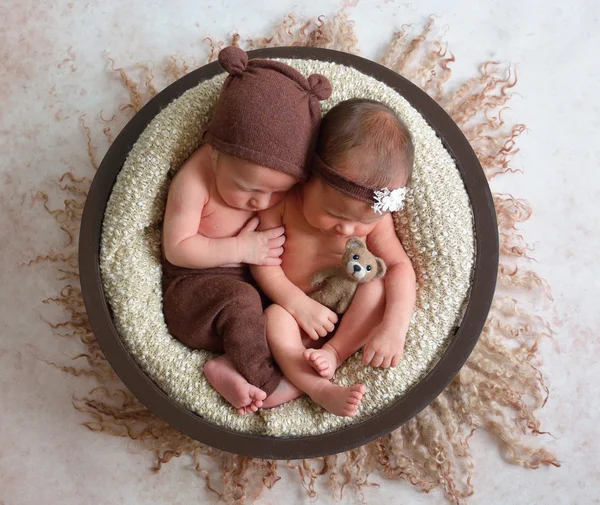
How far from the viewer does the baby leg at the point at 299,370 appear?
1037mm

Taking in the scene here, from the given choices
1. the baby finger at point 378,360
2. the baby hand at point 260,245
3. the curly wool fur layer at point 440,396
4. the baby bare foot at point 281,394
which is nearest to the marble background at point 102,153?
the curly wool fur layer at point 440,396

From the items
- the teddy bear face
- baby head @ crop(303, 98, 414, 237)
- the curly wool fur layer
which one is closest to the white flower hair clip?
baby head @ crop(303, 98, 414, 237)

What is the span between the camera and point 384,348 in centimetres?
108

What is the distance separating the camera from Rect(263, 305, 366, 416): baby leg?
1.04 m

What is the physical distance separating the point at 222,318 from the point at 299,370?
17 cm

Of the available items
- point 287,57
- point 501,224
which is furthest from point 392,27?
point 501,224

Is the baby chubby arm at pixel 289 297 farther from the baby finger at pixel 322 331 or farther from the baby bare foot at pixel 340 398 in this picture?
the baby bare foot at pixel 340 398

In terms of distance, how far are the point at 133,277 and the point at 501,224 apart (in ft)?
2.66

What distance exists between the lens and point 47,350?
1.36 metres

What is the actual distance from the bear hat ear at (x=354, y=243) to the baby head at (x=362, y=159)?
0.25 ft

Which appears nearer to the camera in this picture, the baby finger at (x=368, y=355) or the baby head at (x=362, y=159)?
the baby head at (x=362, y=159)

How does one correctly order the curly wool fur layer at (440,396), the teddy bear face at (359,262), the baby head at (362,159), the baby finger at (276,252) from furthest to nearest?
the curly wool fur layer at (440,396) → the baby finger at (276,252) → the teddy bear face at (359,262) → the baby head at (362,159)

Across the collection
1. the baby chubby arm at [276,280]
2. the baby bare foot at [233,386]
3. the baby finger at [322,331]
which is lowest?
the baby bare foot at [233,386]

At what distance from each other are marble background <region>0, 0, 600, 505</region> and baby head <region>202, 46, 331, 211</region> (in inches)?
19.6
